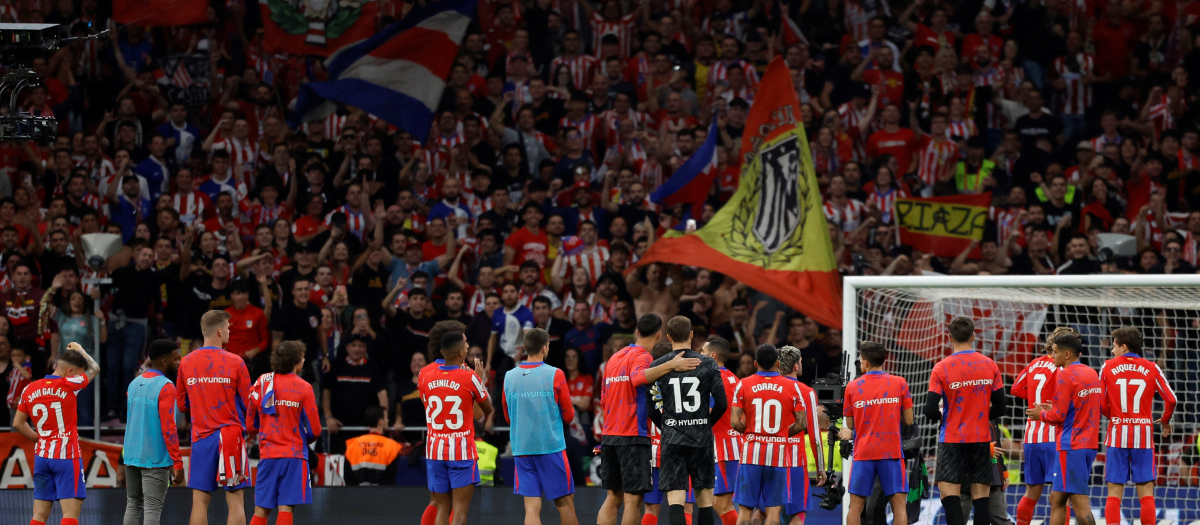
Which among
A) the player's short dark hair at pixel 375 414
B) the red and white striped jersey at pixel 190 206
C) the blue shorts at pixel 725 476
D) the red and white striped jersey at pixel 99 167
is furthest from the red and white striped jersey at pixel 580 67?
the blue shorts at pixel 725 476

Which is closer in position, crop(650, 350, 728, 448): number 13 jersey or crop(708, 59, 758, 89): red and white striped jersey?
crop(650, 350, 728, 448): number 13 jersey

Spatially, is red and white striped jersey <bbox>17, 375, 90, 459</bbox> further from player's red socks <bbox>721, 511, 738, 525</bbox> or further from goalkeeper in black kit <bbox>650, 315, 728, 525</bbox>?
player's red socks <bbox>721, 511, 738, 525</bbox>

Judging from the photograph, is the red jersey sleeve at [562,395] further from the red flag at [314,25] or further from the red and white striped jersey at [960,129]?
the red and white striped jersey at [960,129]

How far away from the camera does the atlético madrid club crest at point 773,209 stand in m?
14.8

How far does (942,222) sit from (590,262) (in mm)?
4517

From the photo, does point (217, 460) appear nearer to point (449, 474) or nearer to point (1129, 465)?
point (449, 474)

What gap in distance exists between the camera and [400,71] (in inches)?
684

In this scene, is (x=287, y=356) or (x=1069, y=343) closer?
(x=287, y=356)

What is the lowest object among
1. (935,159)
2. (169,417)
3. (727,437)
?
(727,437)

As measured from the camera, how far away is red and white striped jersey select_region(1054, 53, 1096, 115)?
19.5 m

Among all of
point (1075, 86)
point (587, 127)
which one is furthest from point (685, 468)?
point (1075, 86)

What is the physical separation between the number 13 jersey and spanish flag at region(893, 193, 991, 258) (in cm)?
742

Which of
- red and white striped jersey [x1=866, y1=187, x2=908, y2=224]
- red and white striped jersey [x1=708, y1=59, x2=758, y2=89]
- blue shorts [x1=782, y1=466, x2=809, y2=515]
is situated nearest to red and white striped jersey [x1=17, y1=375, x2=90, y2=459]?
blue shorts [x1=782, y1=466, x2=809, y2=515]

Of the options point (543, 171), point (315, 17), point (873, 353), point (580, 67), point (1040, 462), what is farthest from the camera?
point (580, 67)
